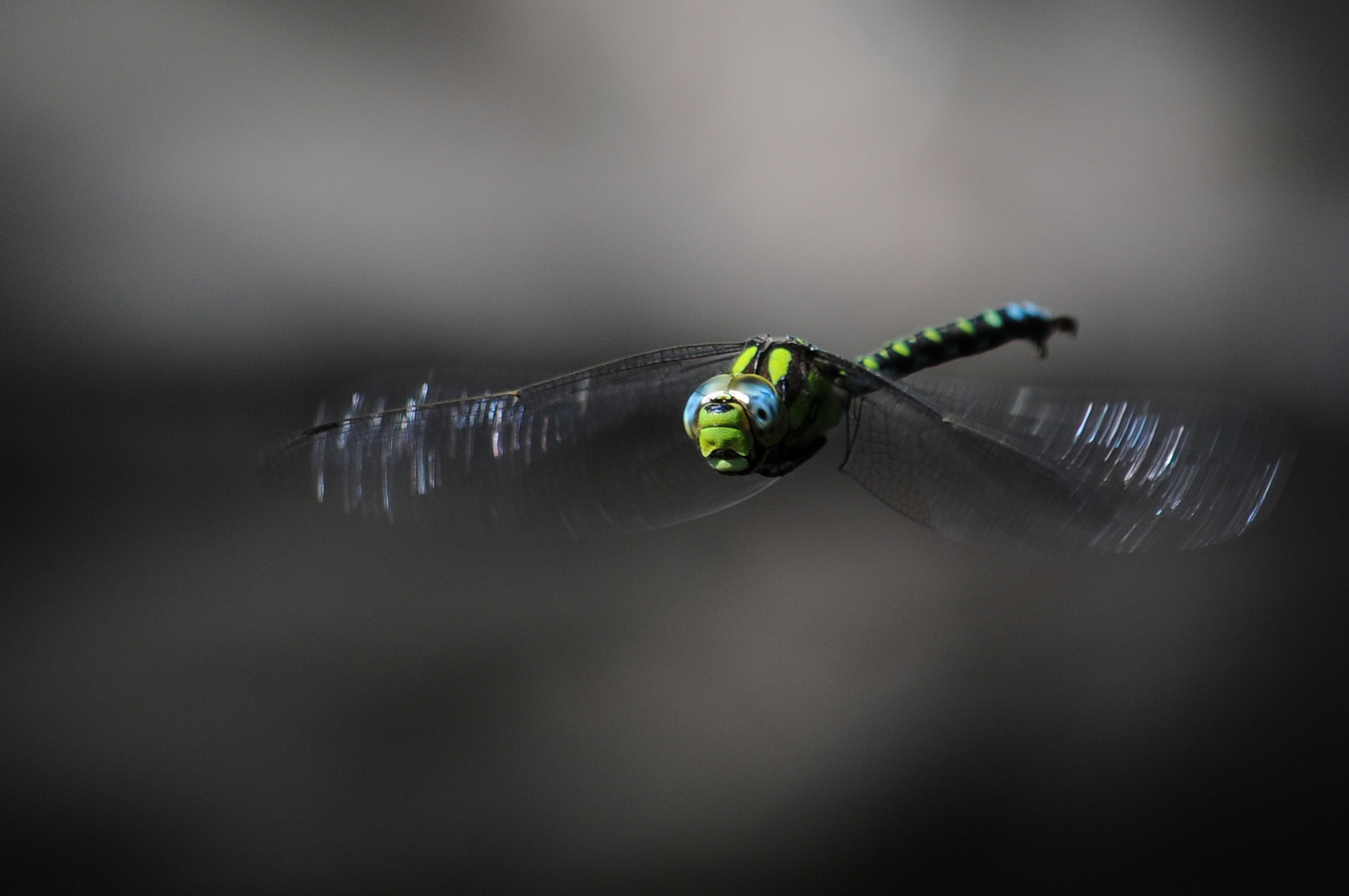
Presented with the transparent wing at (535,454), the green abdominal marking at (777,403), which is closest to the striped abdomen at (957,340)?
the green abdominal marking at (777,403)

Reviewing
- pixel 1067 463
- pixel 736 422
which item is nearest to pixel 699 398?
pixel 736 422

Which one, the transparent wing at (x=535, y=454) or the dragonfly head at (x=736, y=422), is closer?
the dragonfly head at (x=736, y=422)

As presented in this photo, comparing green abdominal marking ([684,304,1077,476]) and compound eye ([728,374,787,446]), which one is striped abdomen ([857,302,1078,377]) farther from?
compound eye ([728,374,787,446])

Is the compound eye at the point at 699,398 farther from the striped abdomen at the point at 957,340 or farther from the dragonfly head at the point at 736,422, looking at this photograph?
the striped abdomen at the point at 957,340

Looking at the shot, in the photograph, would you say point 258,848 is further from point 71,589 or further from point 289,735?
point 71,589

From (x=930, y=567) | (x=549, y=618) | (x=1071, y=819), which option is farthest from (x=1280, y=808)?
(x=549, y=618)

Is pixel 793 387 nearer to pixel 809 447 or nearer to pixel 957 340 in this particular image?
pixel 809 447
